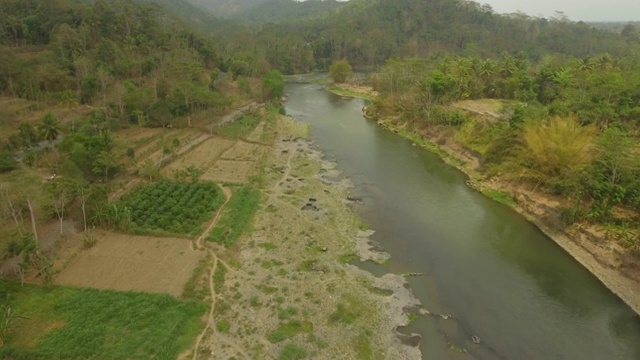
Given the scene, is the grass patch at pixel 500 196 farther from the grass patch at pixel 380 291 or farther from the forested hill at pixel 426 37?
the forested hill at pixel 426 37

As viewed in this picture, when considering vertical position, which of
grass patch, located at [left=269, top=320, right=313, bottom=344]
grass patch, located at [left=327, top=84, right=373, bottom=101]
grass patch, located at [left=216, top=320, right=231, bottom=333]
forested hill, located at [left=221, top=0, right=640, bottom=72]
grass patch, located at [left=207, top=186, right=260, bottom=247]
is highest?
forested hill, located at [left=221, top=0, right=640, bottom=72]

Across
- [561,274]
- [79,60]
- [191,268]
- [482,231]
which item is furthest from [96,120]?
[561,274]

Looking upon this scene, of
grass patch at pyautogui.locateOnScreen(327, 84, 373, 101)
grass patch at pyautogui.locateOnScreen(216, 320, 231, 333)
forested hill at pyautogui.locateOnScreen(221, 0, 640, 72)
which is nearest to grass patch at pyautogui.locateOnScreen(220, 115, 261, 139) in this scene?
grass patch at pyautogui.locateOnScreen(327, 84, 373, 101)

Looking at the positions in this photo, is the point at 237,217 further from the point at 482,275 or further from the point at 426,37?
the point at 426,37

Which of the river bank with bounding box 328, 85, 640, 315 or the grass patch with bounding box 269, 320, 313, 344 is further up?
the river bank with bounding box 328, 85, 640, 315

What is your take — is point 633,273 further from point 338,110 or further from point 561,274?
point 338,110

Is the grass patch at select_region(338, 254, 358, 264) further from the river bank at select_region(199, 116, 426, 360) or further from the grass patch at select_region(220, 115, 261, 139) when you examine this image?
the grass patch at select_region(220, 115, 261, 139)

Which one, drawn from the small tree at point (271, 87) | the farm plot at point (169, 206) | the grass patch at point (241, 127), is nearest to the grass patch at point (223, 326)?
the farm plot at point (169, 206)
